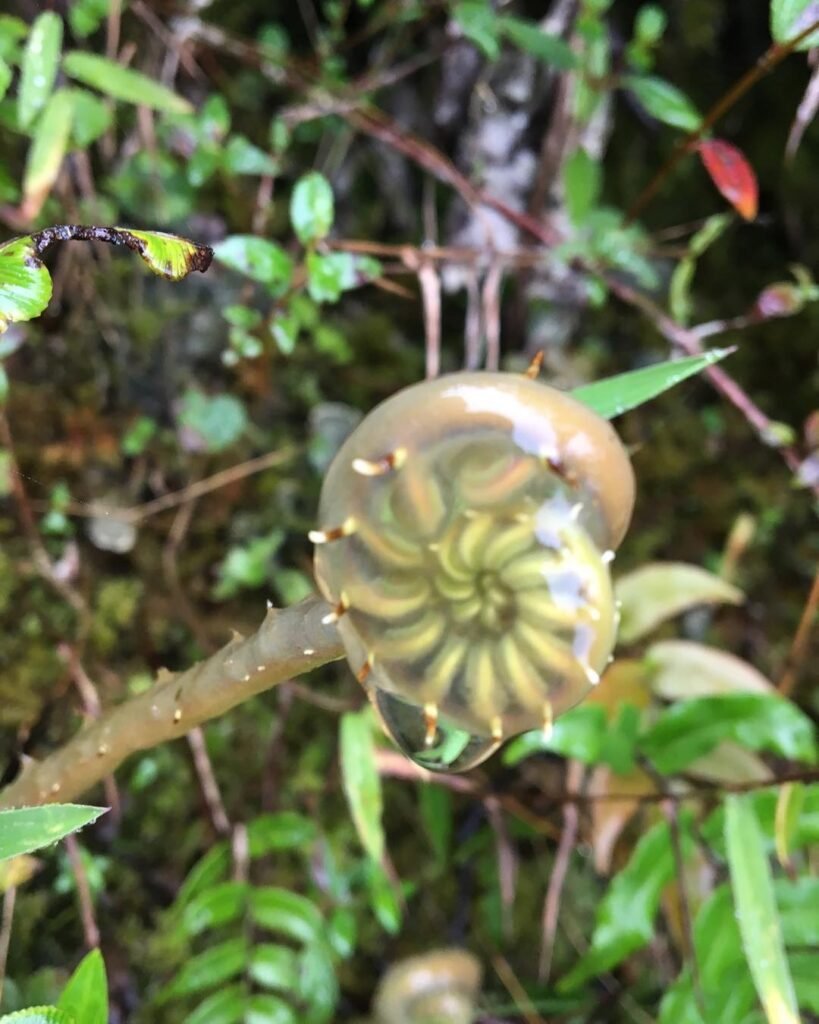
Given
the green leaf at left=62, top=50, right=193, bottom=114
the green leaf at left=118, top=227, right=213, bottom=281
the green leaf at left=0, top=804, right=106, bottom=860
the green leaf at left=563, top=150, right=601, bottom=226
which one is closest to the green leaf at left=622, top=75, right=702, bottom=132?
the green leaf at left=563, top=150, right=601, bottom=226

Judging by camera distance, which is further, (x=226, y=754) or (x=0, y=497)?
(x=226, y=754)

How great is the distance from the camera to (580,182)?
1396 millimetres

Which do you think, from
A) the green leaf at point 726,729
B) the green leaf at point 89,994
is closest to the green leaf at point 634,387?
the green leaf at point 726,729

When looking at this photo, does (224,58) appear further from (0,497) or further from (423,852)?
(423,852)

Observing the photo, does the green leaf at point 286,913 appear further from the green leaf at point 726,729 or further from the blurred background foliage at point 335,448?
the green leaf at point 726,729

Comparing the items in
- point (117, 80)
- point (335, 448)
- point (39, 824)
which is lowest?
point (335, 448)

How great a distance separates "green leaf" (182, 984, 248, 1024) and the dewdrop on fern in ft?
3.10

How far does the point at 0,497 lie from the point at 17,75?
59 centimetres

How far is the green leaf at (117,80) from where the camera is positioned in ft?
3.83

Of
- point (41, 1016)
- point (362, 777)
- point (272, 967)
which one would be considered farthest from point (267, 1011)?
point (41, 1016)

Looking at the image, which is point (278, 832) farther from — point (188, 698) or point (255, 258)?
point (255, 258)

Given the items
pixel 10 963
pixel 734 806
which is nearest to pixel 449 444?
pixel 734 806

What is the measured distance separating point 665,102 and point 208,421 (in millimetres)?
851

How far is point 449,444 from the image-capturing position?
521 millimetres
